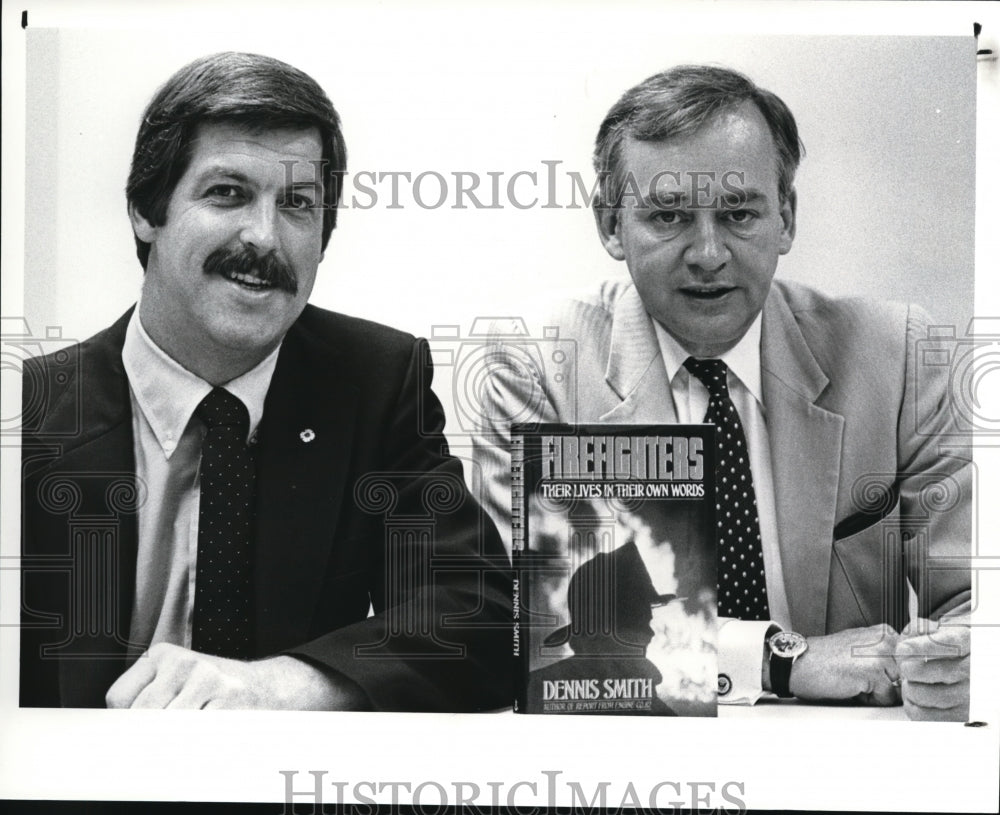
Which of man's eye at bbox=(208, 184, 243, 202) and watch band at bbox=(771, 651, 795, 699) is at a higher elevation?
man's eye at bbox=(208, 184, 243, 202)

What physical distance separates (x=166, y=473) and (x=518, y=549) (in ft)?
3.07

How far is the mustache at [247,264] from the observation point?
3088 millimetres

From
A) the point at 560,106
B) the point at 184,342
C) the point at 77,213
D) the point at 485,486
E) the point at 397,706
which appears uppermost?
the point at 560,106

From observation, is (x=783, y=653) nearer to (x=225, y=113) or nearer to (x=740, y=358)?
(x=740, y=358)

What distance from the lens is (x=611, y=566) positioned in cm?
312

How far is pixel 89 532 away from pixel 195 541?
0.95 feet

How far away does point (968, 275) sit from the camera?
3.10 metres

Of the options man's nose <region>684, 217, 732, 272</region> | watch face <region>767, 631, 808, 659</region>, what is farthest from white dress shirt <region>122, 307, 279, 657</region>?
watch face <region>767, 631, 808, 659</region>

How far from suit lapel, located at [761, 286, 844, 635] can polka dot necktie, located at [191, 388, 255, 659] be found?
137 cm

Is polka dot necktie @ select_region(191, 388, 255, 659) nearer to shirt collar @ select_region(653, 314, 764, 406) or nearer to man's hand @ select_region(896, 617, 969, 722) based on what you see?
shirt collar @ select_region(653, 314, 764, 406)

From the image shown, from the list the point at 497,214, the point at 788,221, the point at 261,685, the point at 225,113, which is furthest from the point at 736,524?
the point at 225,113

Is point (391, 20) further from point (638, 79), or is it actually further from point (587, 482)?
point (587, 482)

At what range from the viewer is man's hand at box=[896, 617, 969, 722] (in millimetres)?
3100

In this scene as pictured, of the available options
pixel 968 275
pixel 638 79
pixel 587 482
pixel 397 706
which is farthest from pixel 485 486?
pixel 968 275
